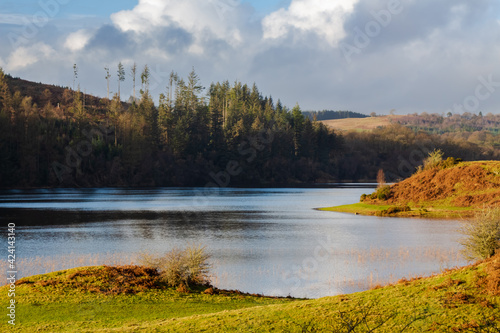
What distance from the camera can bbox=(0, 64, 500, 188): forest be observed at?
383 feet

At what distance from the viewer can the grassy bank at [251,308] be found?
436 inches

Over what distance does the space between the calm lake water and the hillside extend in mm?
5132

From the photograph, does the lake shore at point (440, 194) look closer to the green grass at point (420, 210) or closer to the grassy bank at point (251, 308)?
the green grass at point (420, 210)

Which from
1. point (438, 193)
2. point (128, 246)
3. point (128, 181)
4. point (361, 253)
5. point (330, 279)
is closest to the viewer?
point (330, 279)

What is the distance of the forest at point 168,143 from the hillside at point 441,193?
77.7 m

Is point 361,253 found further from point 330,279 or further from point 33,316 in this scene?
point 33,316

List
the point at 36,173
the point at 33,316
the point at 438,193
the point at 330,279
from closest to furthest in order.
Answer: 1. the point at 33,316
2. the point at 330,279
3. the point at 438,193
4. the point at 36,173

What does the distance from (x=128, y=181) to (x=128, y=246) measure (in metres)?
101

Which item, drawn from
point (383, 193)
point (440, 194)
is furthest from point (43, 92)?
point (440, 194)

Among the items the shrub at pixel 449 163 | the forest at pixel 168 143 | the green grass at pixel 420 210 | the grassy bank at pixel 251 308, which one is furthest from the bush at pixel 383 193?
the forest at pixel 168 143

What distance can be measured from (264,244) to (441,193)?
31623 mm

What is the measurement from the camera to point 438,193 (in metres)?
57.6

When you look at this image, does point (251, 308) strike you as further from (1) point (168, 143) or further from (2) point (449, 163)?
(1) point (168, 143)

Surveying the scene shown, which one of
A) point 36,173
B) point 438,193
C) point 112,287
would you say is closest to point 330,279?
point 112,287
